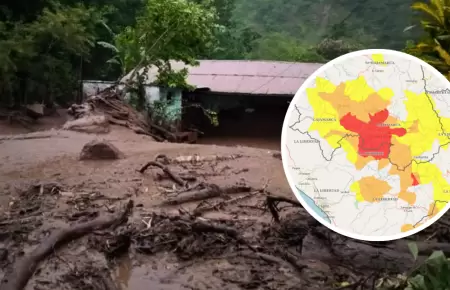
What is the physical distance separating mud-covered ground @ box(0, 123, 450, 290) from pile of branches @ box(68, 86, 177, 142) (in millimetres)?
5407

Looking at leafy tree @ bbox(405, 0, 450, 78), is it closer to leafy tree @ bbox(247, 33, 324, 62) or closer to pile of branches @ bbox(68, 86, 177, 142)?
leafy tree @ bbox(247, 33, 324, 62)

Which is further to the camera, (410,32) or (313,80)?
(410,32)

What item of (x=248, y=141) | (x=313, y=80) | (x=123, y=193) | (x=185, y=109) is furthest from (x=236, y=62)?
(x=313, y=80)

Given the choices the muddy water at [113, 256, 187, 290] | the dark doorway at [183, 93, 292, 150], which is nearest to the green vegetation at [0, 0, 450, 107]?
the dark doorway at [183, 93, 292, 150]

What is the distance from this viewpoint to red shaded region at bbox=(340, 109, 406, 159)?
3.11 metres

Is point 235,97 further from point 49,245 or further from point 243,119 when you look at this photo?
point 49,245

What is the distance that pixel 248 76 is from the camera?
1414cm

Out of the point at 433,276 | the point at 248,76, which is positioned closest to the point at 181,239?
the point at 433,276

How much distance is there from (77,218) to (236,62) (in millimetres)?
11109

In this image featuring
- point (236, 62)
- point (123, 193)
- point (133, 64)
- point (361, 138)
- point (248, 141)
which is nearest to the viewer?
point (361, 138)

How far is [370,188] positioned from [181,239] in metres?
1.81

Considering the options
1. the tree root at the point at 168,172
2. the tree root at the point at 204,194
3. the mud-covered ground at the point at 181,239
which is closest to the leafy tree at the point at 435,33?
the mud-covered ground at the point at 181,239

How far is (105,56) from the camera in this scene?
21828 mm

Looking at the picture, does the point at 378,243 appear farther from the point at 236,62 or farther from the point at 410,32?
the point at 236,62
